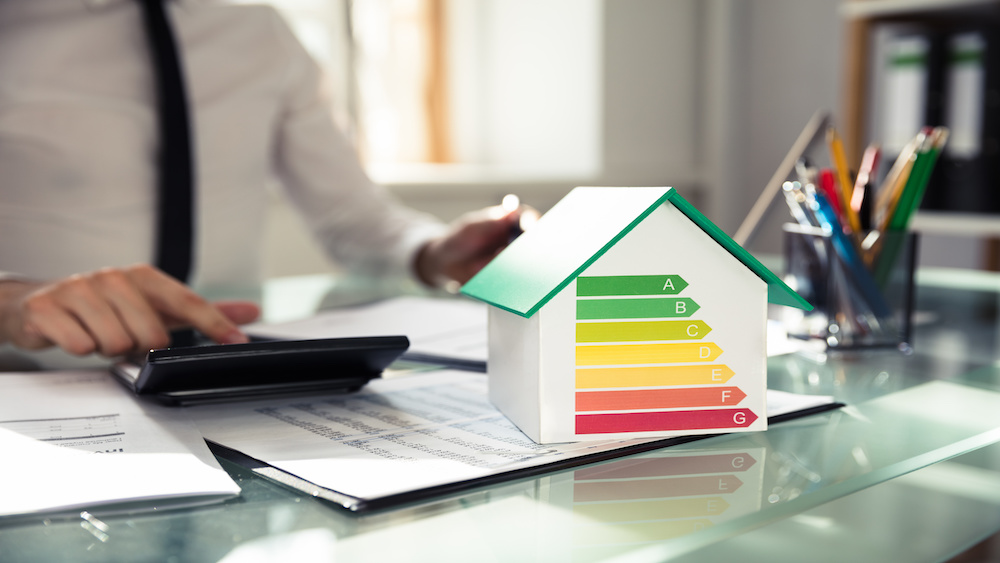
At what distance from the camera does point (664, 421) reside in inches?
15.9

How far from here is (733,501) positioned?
12.8 inches

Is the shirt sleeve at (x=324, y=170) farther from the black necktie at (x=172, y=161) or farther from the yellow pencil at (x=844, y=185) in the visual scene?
the yellow pencil at (x=844, y=185)

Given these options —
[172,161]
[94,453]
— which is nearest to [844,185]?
[94,453]

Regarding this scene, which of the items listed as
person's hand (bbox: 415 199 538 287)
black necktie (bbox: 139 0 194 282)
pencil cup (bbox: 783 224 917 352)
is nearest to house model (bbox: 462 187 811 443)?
pencil cup (bbox: 783 224 917 352)

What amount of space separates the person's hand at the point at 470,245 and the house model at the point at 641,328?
0.58 metres

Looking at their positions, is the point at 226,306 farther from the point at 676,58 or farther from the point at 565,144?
the point at 676,58

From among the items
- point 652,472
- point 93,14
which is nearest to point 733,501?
point 652,472

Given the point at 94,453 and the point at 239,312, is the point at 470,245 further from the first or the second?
the point at 94,453

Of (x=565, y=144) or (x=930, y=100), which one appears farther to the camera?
(x=565, y=144)

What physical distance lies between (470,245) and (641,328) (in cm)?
68

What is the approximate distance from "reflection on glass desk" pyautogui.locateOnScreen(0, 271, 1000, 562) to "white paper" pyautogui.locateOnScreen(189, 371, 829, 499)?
2 centimetres

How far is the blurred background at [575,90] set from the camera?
2.44 meters

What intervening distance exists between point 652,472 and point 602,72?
2316 millimetres

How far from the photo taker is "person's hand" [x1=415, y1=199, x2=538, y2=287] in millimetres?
1032
